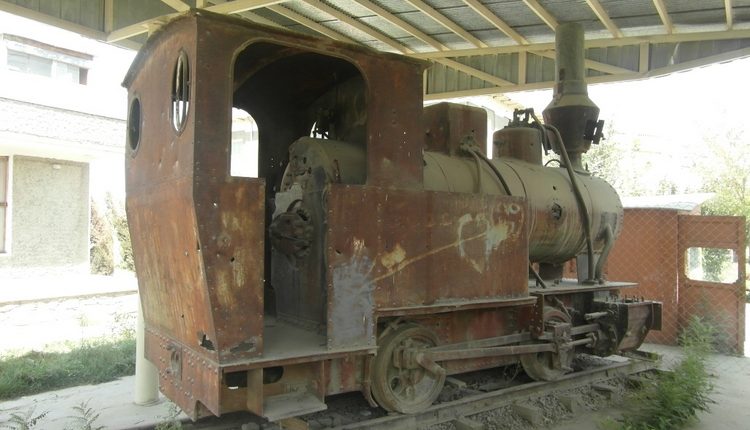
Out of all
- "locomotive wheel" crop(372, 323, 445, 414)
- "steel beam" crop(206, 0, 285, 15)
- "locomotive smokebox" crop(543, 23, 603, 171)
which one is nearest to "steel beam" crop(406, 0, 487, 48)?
"locomotive smokebox" crop(543, 23, 603, 171)

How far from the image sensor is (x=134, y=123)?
4.80 m

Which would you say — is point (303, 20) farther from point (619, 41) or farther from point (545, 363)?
point (545, 363)

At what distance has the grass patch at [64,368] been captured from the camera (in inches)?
244

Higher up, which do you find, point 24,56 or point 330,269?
point 24,56

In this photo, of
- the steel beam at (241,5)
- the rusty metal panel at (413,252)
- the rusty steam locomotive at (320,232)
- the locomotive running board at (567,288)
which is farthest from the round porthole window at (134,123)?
the locomotive running board at (567,288)

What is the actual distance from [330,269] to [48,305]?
28.5ft

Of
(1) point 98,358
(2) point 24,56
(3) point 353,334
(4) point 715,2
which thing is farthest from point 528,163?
(2) point 24,56

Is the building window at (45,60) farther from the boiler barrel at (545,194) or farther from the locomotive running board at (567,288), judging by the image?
the locomotive running board at (567,288)

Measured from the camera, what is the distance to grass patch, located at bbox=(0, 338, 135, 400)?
20.3 feet

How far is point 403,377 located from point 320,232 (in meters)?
1.39

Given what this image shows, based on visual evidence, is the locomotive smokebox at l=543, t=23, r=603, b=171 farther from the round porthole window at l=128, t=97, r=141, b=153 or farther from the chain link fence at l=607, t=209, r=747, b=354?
the round porthole window at l=128, t=97, r=141, b=153

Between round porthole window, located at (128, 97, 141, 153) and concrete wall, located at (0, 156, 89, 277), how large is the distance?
9657mm

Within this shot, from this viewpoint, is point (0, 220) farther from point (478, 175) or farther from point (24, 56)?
point (478, 175)

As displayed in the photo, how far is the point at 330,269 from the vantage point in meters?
3.78
